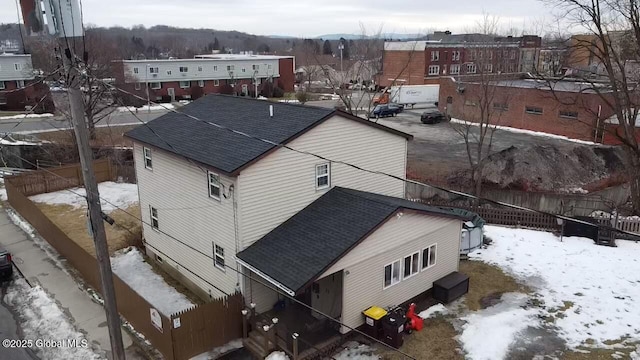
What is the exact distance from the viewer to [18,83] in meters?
66.1

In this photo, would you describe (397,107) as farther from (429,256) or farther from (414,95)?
(429,256)

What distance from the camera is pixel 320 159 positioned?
56.0ft

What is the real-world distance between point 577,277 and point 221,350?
47.0 feet

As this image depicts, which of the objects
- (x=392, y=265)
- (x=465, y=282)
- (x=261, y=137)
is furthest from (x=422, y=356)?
(x=261, y=137)

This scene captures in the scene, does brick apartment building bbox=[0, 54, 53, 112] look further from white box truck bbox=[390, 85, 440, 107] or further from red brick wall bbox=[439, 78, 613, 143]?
red brick wall bbox=[439, 78, 613, 143]

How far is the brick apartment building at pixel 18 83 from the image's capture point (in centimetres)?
6219

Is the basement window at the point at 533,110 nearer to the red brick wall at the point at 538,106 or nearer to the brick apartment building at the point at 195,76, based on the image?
the red brick wall at the point at 538,106

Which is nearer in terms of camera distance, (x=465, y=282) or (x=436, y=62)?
(x=465, y=282)

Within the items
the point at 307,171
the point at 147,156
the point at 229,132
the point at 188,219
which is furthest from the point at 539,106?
the point at 188,219

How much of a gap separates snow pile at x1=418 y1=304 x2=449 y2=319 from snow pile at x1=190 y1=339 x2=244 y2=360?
249 inches

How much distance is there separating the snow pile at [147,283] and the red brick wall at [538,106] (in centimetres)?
3388

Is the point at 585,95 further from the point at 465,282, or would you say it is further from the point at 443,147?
the point at 465,282

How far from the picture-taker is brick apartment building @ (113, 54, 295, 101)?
222ft

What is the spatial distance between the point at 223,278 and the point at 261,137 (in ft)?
16.7
